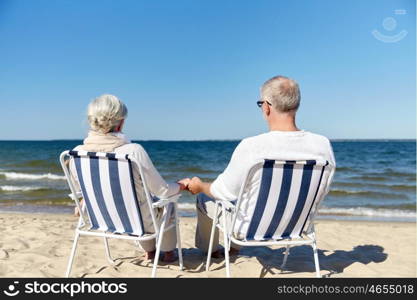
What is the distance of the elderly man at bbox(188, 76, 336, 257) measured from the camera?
8.50 feet

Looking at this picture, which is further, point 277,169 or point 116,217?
point 116,217

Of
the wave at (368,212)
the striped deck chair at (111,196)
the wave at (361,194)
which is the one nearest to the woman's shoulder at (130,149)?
the striped deck chair at (111,196)

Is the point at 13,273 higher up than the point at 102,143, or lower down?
lower down

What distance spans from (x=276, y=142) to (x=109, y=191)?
117 cm

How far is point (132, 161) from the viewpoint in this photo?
2576 millimetres

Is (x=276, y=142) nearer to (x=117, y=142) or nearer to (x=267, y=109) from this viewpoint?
(x=267, y=109)

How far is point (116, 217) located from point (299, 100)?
4.95ft

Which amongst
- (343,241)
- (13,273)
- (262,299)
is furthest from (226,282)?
(343,241)

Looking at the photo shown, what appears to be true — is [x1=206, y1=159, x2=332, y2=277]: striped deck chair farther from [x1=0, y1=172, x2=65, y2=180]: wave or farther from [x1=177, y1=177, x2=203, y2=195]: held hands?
[x1=0, y1=172, x2=65, y2=180]: wave

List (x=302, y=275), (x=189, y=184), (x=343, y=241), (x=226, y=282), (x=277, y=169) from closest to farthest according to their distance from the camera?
(x=277, y=169) < (x=226, y=282) < (x=189, y=184) < (x=302, y=275) < (x=343, y=241)

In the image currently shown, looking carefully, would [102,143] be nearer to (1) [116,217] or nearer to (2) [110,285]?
(1) [116,217]

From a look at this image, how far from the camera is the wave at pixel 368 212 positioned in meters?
8.26

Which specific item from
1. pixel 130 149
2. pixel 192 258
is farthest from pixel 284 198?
pixel 192 258

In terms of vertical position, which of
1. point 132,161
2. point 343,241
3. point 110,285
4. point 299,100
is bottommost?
point 343,241
